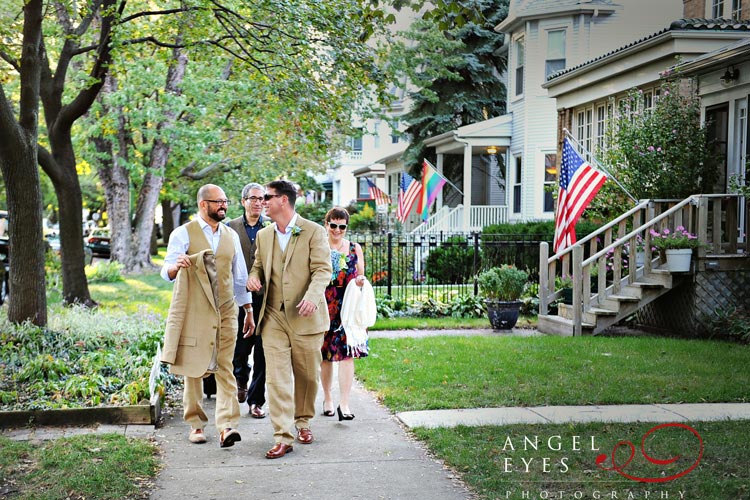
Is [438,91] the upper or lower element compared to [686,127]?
upper

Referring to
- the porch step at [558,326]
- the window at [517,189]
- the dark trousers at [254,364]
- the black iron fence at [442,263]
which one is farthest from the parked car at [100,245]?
the dark trousers at [254,364]

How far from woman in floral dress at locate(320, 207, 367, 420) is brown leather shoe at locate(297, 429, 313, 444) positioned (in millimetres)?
880

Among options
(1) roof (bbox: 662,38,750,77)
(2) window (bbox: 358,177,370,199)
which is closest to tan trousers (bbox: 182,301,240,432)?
(1) roof (bbox: 662,38,750,77)

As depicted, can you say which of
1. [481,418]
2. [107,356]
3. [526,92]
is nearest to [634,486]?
[481,418]

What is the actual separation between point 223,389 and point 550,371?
15.4 ft

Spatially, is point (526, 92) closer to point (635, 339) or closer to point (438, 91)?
point (438, 91)

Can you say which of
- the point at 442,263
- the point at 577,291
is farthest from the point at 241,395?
the point at 442,263

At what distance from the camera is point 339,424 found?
8453mm

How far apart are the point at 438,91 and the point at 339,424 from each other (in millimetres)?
29052

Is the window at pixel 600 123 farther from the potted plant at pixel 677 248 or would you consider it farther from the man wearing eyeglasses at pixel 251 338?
the man wearing eyeglasses at pixel 251 338

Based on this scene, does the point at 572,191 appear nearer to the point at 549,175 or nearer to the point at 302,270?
the point at 302,270

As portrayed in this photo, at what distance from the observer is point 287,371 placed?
748 cm

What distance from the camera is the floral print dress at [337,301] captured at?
8.56 meters

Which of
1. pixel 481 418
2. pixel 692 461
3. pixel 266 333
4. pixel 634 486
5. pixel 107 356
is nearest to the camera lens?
pixel 634 486
